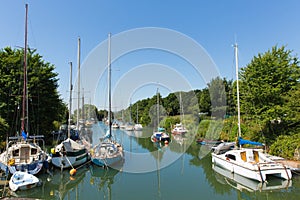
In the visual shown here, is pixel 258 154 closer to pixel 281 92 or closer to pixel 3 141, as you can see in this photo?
pixel 281 92

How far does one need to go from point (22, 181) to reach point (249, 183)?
41.4 feet

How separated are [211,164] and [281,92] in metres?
8.22

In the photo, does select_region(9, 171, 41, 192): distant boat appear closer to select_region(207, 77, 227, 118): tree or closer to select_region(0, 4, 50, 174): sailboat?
select_region(0, 4, 50, 174): sailboat

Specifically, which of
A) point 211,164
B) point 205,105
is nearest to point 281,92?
point 211,164

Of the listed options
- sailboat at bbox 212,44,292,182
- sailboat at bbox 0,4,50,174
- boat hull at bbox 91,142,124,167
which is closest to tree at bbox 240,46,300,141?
sailboat at bbox 212,44,292,182

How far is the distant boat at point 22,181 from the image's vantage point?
1089 centimetres

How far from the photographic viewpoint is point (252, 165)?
12477 millimetres

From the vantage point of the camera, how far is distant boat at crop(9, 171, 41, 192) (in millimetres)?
10891

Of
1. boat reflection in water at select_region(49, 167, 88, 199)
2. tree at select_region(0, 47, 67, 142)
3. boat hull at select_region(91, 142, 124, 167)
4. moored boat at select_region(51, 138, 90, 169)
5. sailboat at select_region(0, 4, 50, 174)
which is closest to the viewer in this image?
boat reflection in water at select_region(49, 167, 88, 199)

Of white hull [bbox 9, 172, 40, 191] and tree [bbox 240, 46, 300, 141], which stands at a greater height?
tree [bbox 240, 46, 300, 141]

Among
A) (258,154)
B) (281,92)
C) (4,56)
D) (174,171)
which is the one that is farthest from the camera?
(4,56)

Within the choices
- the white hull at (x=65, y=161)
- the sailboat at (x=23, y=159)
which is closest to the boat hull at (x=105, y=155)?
the white hull at (x=65, y=161)

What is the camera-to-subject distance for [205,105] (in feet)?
154

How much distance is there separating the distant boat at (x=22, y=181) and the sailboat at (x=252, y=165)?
39.3ft
